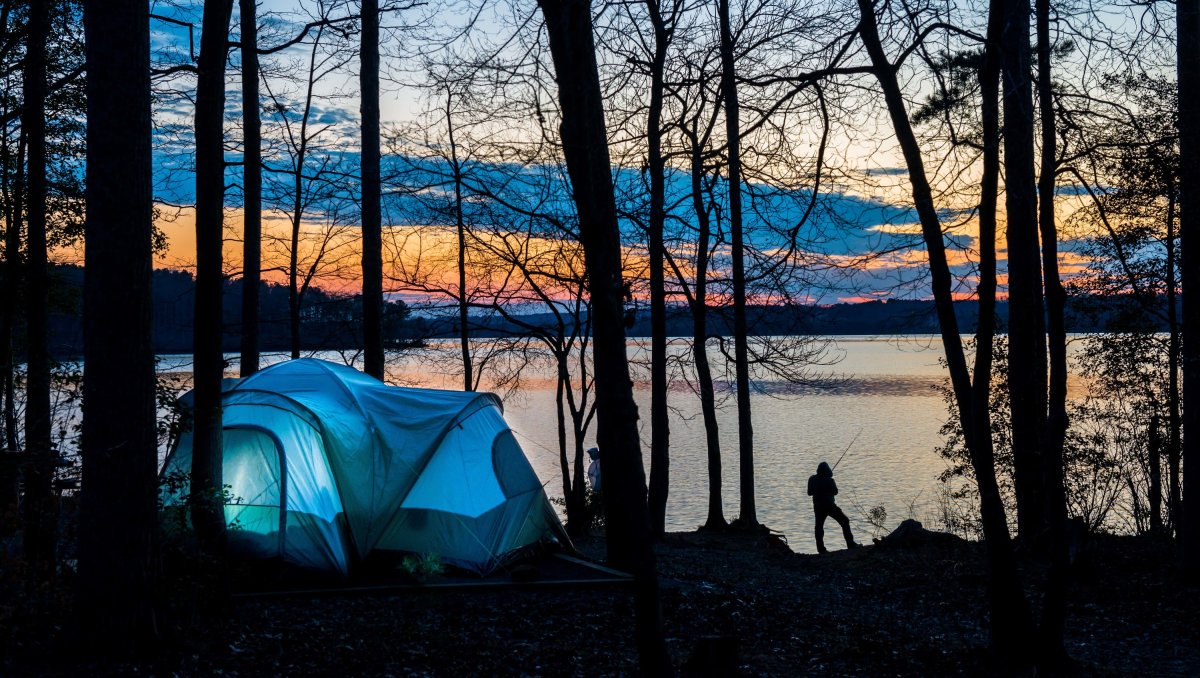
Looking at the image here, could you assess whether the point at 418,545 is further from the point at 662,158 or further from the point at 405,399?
the point at 662,158

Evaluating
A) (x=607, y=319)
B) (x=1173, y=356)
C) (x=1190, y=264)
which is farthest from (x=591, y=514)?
(x=607, y=319)

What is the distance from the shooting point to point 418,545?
10453 mm

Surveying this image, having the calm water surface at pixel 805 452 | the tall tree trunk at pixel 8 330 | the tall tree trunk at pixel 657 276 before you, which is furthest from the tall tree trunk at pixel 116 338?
the calm water surface at pixel 805 452

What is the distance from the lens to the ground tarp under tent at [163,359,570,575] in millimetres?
10016

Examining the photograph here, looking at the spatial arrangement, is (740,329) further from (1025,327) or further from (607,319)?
(607,319)

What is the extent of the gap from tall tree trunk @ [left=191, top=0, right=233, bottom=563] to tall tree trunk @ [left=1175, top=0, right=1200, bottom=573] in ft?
33.4

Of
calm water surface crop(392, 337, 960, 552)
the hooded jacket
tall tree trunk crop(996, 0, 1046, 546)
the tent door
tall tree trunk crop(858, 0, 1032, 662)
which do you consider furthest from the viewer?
calm water surface crop(392, 337, 960, 552)

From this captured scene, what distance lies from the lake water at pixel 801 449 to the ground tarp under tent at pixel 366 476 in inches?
191

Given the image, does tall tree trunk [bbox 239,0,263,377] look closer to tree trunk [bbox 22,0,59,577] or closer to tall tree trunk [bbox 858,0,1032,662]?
tree trunk [bbox 22,0,59,577]

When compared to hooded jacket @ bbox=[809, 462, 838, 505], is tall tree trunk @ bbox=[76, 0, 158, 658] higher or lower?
higher

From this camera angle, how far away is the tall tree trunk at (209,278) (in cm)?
834

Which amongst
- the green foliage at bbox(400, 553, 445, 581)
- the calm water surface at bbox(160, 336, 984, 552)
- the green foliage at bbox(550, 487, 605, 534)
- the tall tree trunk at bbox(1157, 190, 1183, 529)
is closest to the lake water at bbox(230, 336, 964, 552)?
the calm water surface at bbox(160, 336, 984, 552)

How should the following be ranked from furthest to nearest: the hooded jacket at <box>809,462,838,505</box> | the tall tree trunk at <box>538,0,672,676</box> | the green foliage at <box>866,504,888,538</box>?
1. the green foliage at <box>866,504,888,538</box>
2. the hooded jacket at <box>809,462,838,505</box>
3. the tall tree trunk at <box>538,0,672,676</box>

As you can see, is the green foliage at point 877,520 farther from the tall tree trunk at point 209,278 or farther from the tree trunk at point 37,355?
the tree trunk at point 37,355
